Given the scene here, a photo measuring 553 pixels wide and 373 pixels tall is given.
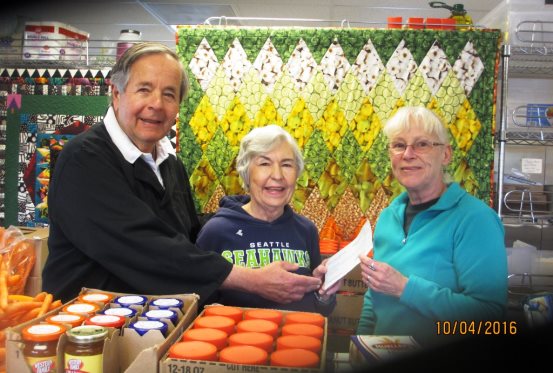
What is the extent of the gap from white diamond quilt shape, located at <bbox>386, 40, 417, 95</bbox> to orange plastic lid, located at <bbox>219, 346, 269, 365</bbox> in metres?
1.89

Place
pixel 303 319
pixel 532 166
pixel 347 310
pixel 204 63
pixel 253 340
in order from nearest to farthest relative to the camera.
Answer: pixel 253 340 < pixel 303 319 < pixel 347 310 < pixel 204 63 < pixel 532 166

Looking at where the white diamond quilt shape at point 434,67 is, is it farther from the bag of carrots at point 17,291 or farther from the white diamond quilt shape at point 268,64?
the bag of carrots at point 17,291

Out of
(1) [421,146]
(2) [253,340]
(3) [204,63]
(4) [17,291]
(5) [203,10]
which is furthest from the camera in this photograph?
(5) [203,10]

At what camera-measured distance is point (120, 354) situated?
0.70 metres

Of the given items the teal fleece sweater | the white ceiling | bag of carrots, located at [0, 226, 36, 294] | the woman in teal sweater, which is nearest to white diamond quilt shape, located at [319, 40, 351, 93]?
the white ceiling

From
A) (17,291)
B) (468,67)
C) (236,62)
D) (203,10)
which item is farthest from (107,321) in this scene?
(203,10)

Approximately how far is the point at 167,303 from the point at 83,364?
22 cm

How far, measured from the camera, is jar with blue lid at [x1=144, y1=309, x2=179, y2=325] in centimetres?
76

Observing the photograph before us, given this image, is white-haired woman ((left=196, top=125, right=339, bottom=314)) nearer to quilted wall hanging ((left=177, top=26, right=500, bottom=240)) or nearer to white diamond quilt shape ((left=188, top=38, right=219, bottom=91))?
quilted wall hanging ((left=177, top=26, right=500, bottom=240))

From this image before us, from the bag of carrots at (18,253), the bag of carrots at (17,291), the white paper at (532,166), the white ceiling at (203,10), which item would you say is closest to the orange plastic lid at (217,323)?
the bag of carrots at (17,291)

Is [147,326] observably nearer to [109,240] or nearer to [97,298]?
[97,298]

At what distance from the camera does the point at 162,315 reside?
77 centimetres

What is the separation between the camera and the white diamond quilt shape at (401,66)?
7.43 ft

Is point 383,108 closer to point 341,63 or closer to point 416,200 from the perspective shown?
point 341,63
